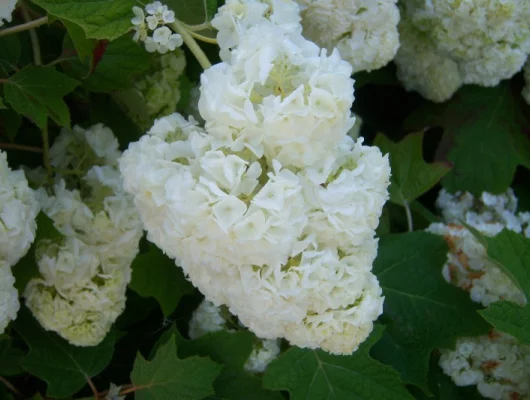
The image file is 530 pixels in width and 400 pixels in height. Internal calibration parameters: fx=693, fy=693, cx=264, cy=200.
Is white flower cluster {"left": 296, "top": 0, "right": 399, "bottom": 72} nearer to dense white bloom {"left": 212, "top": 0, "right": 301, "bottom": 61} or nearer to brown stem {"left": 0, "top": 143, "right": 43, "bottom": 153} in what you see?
dense white bloom {"left": 212, "top": 0, "right": 301, "bottom": 61}

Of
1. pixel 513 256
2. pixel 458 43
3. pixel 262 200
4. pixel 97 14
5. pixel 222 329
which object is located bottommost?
pixel 222 329

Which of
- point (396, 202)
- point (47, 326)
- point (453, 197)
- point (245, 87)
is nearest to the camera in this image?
point (245, 87)

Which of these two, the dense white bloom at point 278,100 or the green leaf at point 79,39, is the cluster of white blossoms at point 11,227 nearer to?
the green leaf at point 79,39

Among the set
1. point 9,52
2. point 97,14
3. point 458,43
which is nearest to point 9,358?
point 9,52

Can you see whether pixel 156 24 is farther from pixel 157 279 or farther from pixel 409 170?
pixel 409 170

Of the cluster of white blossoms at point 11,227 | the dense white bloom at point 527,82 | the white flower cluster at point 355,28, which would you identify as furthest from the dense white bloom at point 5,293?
the dense white bloom at point 527,82

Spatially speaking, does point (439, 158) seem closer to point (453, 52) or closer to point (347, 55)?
point (453, 52)

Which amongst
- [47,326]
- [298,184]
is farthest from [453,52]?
[47,326]
